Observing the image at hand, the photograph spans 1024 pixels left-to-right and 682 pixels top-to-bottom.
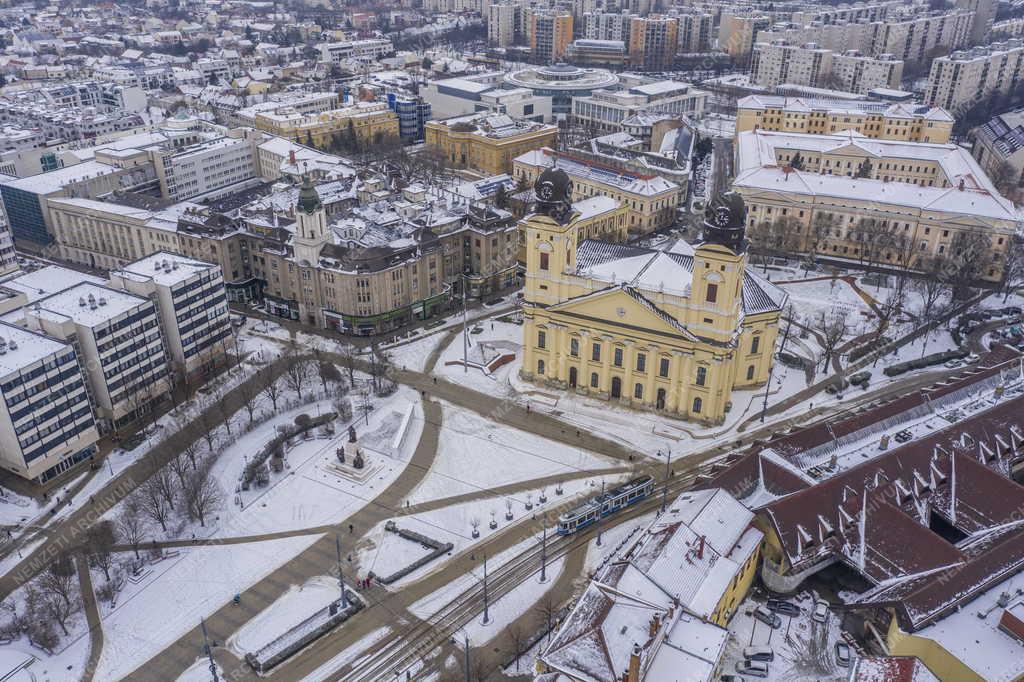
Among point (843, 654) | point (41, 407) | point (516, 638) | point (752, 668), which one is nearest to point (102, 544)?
point (41, 407)

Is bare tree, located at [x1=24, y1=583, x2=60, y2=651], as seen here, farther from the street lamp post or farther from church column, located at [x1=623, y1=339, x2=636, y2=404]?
church column, located at [x1=623, y1=339, x2=636, y2=404]

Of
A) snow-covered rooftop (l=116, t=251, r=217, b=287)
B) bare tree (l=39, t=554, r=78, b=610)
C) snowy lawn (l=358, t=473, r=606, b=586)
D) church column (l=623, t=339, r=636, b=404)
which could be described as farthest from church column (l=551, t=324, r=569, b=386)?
bare tree (l=39, t=554, r=78, b=610)

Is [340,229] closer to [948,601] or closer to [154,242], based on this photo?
[154,242]

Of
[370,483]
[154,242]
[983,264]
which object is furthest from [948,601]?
[154,242]

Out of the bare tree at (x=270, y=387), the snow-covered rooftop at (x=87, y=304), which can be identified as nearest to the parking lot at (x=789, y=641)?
the bare tree at (x=270, y=387)

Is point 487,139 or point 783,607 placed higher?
point 487,139

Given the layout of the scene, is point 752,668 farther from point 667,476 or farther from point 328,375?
point 328,375
